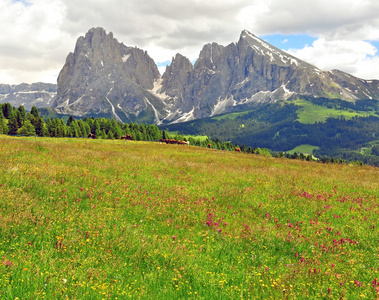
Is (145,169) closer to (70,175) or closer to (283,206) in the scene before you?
(70,175)

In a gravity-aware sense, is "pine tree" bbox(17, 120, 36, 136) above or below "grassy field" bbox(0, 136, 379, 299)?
above

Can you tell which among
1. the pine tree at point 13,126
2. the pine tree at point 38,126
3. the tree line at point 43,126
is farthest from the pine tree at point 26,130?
the pine tree at point 13,126

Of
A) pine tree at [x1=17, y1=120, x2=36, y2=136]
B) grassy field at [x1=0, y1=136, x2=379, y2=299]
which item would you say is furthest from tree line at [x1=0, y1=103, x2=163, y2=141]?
grassy field at [x1=0, y1=136, x2=379, y2=299]

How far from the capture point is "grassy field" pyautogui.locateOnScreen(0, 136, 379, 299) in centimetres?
640

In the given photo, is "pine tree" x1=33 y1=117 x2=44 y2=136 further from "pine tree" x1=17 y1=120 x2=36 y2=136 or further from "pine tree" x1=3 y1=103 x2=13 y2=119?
"pine tree" x1=3 y1=103 x2=13 y2=119

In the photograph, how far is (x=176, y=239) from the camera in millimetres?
9367

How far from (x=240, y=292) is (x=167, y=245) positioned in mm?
3057

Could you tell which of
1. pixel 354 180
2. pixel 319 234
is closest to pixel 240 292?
pixel 319 234

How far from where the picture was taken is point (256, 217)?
39.2 feet

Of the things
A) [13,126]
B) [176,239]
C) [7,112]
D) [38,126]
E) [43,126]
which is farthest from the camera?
[7,112]

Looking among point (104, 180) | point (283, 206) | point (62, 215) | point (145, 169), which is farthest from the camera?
point (145, 169)

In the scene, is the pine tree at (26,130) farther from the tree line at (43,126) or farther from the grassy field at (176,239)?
the grassy field at (176,239)

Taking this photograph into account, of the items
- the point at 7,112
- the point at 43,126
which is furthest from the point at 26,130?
the point at 7,112

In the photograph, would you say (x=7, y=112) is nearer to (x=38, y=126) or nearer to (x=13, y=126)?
(x=13, y=126)
